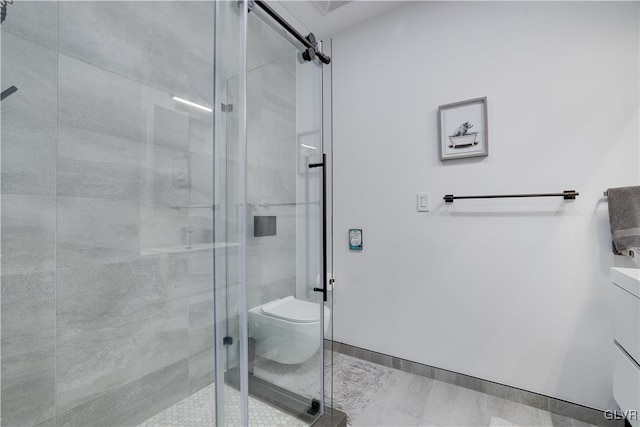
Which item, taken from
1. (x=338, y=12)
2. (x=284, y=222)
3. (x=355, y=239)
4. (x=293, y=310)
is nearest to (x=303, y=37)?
(x=284, y=222)

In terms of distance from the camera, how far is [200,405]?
1.37 metres

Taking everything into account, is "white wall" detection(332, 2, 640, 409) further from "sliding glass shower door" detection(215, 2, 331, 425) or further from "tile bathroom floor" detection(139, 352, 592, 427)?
"sliding glass shower door" detection(215, 2, 331, 425)

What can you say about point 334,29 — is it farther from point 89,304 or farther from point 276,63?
point 89,304

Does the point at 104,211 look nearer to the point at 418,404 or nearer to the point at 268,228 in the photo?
the point at 268,228

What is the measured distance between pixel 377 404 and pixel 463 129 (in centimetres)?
169

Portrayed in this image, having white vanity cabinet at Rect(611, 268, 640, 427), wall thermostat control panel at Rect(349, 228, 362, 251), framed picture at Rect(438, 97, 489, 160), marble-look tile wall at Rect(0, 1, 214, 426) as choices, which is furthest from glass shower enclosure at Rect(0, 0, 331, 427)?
white vanity cabinet at Rect(611, 268, 640, 427)

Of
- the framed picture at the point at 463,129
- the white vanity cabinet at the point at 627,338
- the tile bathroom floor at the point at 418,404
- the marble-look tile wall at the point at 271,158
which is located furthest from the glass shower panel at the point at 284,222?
the white vanity cabinet at the point at 627,338

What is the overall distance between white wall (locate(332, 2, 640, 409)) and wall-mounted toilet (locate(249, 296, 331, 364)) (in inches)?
32.1

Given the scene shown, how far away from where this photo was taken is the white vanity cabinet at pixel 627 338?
3.70 feet

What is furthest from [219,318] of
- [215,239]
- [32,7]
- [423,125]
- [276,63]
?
[423,125]

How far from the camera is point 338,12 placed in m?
2.14

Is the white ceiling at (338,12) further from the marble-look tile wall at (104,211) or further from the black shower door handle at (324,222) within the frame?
the black shower door handle at (324,222)

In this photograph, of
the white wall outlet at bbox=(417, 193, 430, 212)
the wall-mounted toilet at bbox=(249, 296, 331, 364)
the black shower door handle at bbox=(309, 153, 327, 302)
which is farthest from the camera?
the white wall outlet at bbox=(417, 193, 430, 212)

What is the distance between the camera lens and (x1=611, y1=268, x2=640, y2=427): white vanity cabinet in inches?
44.4
